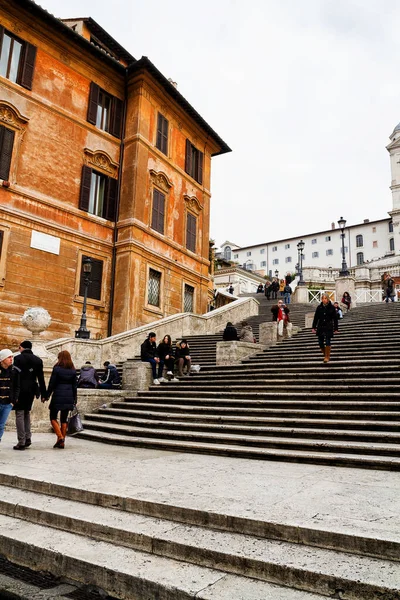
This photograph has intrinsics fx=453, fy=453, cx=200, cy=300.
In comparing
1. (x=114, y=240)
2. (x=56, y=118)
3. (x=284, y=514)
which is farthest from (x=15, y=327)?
(x=284, y=514)

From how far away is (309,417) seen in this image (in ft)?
28.0

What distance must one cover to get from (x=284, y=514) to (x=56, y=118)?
1889 cm

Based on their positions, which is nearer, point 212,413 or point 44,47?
point 212,413

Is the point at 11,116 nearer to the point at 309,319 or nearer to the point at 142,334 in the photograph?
the point at 142,334

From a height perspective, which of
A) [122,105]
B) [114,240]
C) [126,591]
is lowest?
[126,591]

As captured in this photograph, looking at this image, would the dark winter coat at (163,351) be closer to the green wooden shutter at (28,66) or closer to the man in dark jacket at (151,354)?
the man in dark jacket at (151,354)

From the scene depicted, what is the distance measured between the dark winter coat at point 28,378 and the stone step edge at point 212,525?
2.70 metres

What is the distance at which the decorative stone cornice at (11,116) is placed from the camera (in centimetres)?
1680

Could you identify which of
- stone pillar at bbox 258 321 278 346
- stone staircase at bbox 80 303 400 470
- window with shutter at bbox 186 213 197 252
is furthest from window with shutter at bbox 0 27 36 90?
stone staircase at bbox 80 303 400 470

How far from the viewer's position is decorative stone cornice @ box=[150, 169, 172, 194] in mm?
22048

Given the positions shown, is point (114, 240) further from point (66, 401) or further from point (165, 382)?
point (66, 401)

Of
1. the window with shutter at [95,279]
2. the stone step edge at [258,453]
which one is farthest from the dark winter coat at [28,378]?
the window with shutter at [95,279]

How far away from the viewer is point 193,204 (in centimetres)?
2522

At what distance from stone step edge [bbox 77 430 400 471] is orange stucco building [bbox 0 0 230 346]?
8.99 meters
